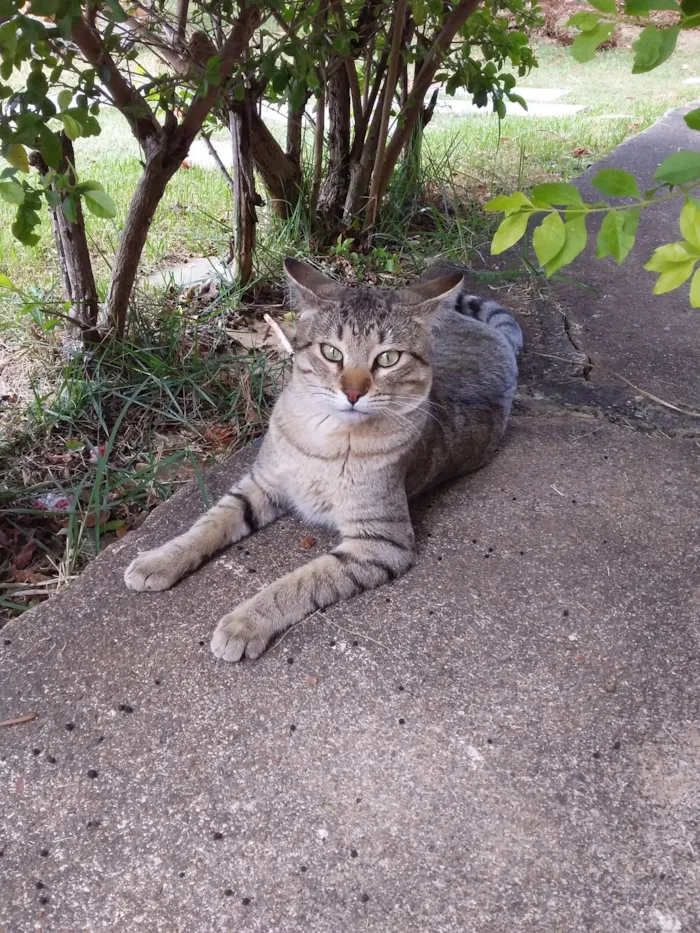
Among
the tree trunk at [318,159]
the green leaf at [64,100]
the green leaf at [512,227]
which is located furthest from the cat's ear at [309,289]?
the tree trunk at [318,159]

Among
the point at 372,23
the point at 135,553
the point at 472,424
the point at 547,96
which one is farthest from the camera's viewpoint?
the point at 547,96

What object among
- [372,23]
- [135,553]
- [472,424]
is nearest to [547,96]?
[372,23]

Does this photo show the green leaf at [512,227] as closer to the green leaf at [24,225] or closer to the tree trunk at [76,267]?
the green leaf at [24,225]

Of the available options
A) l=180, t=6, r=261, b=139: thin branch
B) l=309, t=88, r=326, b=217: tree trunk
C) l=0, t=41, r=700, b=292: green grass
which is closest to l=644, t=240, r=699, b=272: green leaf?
l=180, t=6, r=261, b=139: thin branch

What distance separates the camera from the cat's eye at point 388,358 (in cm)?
238

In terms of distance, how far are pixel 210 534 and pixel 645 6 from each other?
1888 millimetres

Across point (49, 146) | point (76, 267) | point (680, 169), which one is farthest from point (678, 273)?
point (76, 267)

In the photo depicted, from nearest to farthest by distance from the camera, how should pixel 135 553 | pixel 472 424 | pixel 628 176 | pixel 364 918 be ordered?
pixel 628 176, pixel 364 918, pixel 135 553, pixel 472 424

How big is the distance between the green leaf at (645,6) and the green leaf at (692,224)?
278 mm

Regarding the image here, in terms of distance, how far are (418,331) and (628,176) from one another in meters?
A: 1.36

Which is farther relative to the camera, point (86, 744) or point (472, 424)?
point (472, 424)

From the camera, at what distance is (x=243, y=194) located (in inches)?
148

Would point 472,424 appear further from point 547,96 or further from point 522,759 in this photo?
point 547,96

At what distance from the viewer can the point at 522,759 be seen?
183 centimetres
